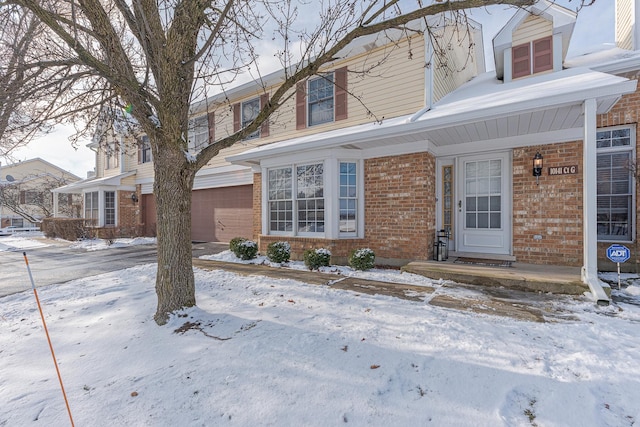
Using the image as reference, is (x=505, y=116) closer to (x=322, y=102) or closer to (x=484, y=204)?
(x=484, y=204)

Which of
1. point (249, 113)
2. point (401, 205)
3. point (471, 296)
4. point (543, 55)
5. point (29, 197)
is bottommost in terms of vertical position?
point (471, 296)

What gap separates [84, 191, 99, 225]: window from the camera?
1594 cm

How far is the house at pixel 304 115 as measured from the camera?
7.08 metres

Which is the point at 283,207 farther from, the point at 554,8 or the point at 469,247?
the point at 554,8

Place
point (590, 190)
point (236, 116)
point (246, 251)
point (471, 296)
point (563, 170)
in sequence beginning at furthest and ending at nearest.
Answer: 1. point (236, 116)
2. point (246, 251)
3. point (563, 170)
4. point (471, 296)
5. point (590, 190)

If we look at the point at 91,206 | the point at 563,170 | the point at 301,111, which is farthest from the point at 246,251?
the point at 91,206

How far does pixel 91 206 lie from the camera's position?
16.3 metres

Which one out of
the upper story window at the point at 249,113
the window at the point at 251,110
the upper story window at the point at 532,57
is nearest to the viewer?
the upper story window at the point at 532,57

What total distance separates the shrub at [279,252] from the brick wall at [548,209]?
199 inches

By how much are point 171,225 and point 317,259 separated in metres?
3.53

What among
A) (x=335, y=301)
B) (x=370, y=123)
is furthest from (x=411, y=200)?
(x=335, y=301)

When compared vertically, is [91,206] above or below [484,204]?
above

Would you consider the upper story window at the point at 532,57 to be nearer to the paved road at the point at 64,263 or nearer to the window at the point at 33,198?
the paved road at the point at 64,263

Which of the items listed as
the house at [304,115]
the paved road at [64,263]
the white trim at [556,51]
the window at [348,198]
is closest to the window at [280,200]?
the house at [304,115]
